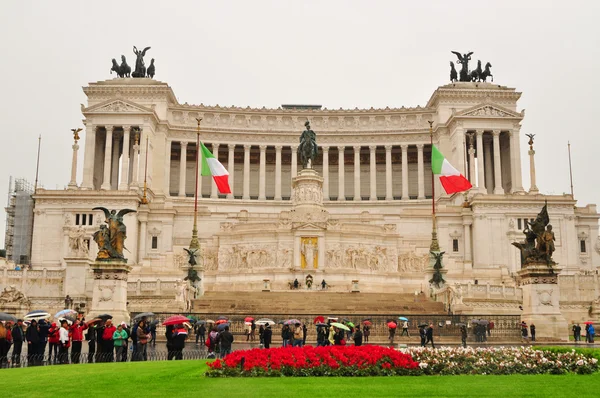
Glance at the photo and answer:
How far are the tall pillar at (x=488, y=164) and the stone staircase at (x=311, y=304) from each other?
53570mm

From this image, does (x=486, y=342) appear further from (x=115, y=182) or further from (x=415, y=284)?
(x=115, y=182)

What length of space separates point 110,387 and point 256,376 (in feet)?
13.8

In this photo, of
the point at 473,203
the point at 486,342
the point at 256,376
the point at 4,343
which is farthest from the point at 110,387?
the point at 473,203

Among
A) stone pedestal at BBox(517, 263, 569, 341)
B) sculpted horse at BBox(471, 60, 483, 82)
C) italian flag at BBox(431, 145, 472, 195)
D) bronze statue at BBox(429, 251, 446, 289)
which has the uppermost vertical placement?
sculpted horse at BBox(471, 60, 483, 82)

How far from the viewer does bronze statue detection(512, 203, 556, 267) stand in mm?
37875

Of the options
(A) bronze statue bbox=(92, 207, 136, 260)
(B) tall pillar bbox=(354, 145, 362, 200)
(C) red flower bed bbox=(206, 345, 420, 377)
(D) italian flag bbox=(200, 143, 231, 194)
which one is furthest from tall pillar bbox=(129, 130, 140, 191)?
(C) red flower bed bbox=(206, 345, 420, 377)

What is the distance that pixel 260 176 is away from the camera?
105000 millimetres

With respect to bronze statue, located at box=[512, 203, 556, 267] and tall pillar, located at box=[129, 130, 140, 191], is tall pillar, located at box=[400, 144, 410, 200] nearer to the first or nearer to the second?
tall pillar, located at box=[129, 130, 140, 191]

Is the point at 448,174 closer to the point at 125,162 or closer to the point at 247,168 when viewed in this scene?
the point at 247,168

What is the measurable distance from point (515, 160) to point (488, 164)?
713 centimetres

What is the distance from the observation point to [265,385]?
17.6m

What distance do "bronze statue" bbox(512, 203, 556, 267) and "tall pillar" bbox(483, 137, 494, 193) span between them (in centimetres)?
6503

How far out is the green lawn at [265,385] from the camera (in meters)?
16.3

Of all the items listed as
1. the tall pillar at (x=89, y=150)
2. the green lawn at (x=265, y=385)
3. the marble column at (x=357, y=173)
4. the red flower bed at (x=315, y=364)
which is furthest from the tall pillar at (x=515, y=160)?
the red flower bed at (x=315, y=364)
